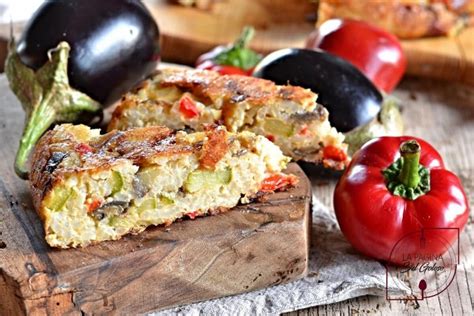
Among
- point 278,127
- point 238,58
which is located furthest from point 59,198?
point 238,58

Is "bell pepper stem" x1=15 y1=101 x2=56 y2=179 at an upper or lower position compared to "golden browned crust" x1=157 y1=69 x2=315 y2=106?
lower

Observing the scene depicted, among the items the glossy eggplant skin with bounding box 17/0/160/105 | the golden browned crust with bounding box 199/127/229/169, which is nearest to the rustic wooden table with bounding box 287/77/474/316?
the golden browned crust with bounding box 199/127/229/169

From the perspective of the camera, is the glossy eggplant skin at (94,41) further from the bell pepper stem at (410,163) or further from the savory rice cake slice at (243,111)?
the bell pepper stem at (410,163)

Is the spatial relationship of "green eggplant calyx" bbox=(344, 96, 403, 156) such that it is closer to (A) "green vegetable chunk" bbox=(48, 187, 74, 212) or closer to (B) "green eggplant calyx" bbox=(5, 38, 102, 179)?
(B) "green eggplant calyx" bbox=(5, 38, 102, 179)

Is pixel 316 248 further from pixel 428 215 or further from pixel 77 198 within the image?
pixel 77 198

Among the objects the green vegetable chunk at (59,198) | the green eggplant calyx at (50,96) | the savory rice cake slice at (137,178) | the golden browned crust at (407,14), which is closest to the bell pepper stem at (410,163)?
the savory rice cake slice at (137,178)

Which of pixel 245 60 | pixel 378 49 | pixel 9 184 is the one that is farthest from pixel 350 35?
pixel 9 184

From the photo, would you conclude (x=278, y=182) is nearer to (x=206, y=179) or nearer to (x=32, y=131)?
(x=206, y=179)
